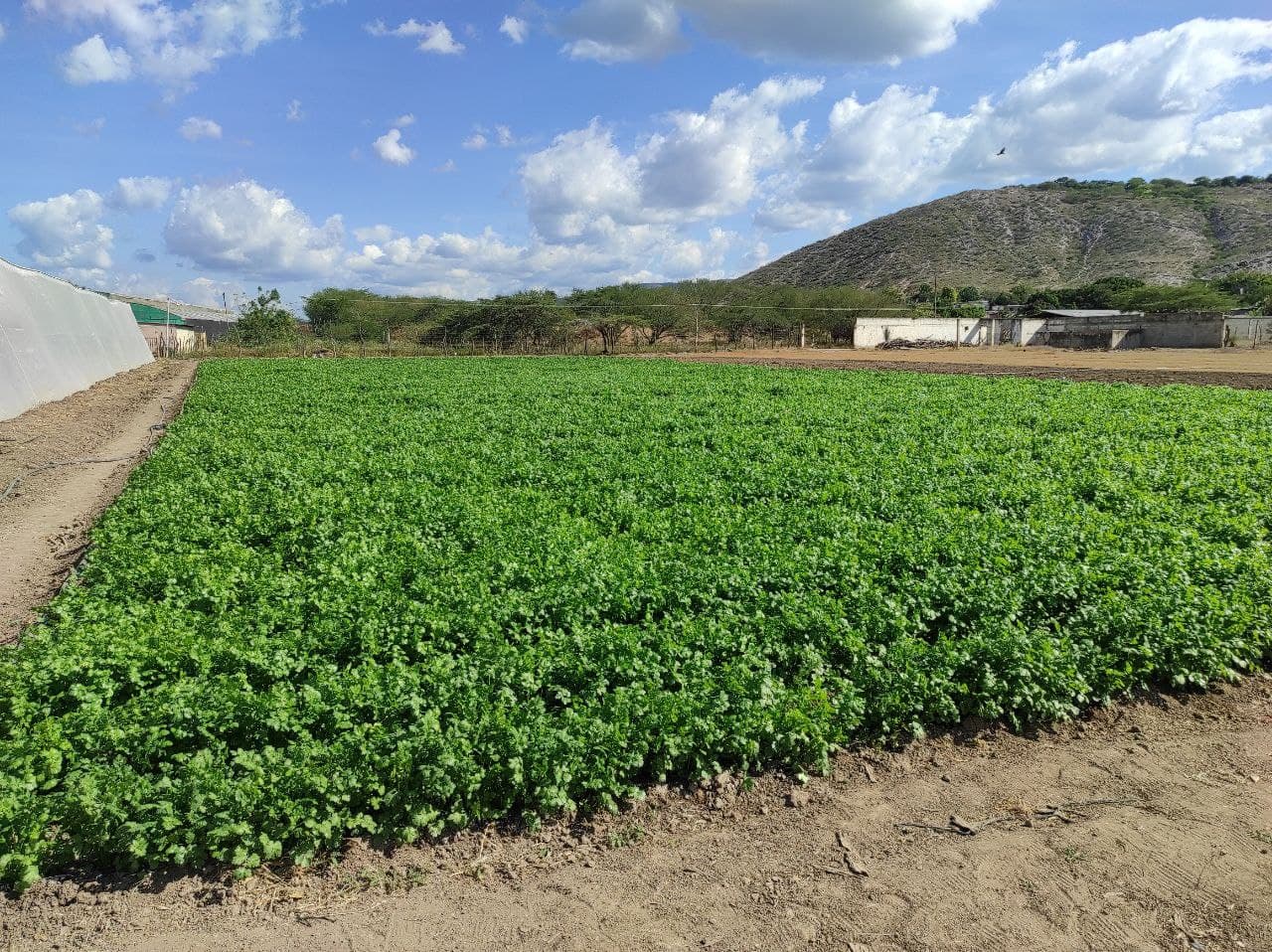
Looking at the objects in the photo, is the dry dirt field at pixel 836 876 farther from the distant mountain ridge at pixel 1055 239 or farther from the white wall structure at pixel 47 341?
the distant mountain ridge at pixel 1055 239

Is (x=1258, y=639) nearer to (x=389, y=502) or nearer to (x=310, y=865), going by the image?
(x=310, y=865)

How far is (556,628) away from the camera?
6176mm

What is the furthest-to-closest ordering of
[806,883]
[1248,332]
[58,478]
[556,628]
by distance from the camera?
[1248,332] → [58,478] → [556,628] → [806,883]

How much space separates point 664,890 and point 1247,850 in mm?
3174

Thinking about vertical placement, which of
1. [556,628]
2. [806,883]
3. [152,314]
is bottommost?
[806,883]

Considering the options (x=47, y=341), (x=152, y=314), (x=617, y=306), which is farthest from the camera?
(x=152, y=314)

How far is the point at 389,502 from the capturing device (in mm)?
9812

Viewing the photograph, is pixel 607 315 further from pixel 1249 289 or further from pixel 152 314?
pixel 1249 289

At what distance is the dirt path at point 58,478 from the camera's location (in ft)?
28.1

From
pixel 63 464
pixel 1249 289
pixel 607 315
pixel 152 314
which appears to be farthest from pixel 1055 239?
pixel 63 464

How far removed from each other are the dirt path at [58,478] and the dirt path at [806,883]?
4.77m

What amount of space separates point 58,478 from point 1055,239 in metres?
136

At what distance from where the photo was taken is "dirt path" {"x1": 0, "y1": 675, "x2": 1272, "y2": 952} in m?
3.69

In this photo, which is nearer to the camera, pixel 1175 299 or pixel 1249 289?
pixel 1175 299
